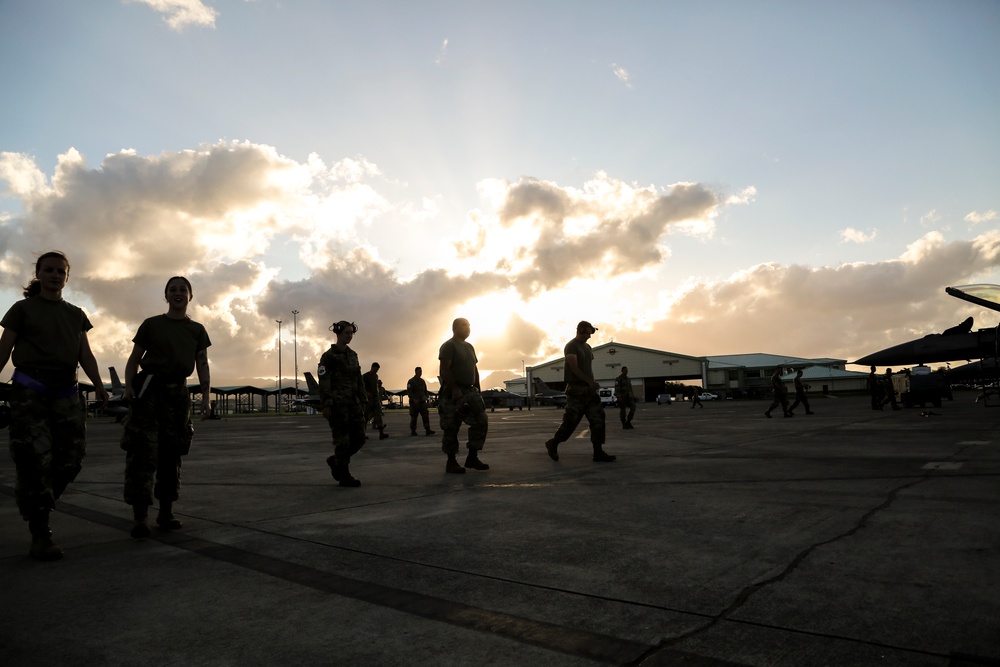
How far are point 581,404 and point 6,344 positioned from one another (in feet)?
19.0

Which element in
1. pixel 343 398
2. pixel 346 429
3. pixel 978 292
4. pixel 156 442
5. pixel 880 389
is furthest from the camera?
pixel 880 389

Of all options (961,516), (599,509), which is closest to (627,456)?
(599,509)

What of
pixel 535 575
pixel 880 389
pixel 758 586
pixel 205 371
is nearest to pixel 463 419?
pixel 205 371

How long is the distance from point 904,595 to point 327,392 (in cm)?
518

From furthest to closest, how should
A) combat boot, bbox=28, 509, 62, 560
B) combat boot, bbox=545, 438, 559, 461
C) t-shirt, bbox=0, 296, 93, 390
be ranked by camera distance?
combat boot, bbox=545, 438, 559, 461
t-shirt, bbox=0, 296, 93, 390
combat boot, bbox=28, 509, 62, 560

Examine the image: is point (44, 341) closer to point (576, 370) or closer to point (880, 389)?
point (576, 370)

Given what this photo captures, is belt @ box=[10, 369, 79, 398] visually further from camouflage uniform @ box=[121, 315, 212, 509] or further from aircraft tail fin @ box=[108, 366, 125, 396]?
aircraft tail fin @ box=[108, 366, 125, 396]

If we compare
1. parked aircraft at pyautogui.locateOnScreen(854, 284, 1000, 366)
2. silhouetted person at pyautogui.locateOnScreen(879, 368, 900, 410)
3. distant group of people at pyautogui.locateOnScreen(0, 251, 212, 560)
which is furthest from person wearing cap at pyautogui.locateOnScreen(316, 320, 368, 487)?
silhouetted person at pyautogui.locateOnScreen(879, 368, 900, 410)

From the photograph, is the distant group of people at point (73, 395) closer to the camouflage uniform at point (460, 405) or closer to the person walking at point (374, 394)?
the camouflage uniform at point (460, 405)

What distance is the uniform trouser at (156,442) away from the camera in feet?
13.9

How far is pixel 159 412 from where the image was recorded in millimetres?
4395

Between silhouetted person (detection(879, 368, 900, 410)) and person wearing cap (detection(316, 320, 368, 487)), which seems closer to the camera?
person wearing cap (detection(316, 320, 368, 487))

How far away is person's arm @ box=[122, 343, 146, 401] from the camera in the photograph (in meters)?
4.25

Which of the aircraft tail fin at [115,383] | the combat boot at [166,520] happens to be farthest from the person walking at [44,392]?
the aircraft tail fin at [115,383]
